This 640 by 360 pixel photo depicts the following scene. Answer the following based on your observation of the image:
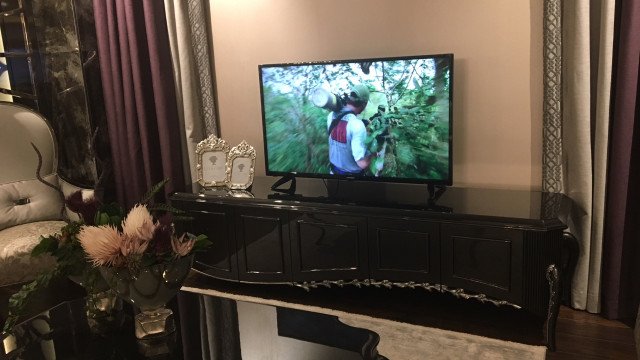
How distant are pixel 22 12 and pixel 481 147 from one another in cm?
297

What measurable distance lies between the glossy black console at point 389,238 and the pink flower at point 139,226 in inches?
50.0

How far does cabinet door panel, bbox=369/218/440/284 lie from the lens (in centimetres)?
246

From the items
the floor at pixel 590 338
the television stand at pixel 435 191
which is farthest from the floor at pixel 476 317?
the television stand at pixel 435 191

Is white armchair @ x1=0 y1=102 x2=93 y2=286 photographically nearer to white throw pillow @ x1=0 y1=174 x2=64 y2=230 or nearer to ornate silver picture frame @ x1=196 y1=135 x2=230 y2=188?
white throw pillow @ x1=0 y1=174 x2=64 y2=230

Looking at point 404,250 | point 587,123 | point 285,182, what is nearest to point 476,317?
point 404,250

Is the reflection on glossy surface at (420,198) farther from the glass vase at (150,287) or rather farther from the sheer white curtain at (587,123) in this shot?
A: the glass vase at (150,287)

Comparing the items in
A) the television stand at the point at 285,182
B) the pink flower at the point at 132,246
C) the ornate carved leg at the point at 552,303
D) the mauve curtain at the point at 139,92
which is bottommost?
the ornate carved leg at the point at 552,303

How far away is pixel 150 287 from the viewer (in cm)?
152

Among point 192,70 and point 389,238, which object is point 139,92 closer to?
point 192,70

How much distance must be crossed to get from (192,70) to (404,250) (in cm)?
176

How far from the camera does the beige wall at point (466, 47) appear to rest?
8.73ft

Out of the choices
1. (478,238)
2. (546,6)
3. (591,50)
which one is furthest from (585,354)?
(546,6)

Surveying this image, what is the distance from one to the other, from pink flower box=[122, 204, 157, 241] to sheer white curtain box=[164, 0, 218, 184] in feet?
6.46

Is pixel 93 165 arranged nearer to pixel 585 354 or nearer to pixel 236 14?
pixel 236 14
